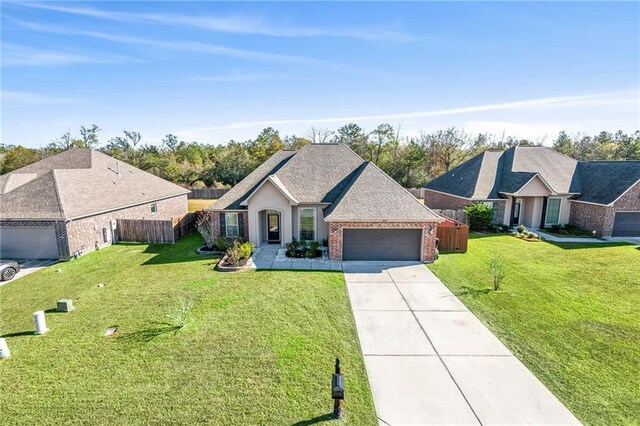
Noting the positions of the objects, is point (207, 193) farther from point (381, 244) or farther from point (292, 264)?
point (381, 244)

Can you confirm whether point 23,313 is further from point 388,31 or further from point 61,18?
point 388,31

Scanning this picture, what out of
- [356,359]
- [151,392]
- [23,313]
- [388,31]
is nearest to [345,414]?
[356,359]

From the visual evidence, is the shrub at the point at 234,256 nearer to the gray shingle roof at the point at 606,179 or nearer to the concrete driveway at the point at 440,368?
the concrete driveway at the point at 440,368

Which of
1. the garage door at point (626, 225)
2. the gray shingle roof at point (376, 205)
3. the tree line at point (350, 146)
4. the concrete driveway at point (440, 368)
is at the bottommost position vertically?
the concrete driveway at point (440, 368)

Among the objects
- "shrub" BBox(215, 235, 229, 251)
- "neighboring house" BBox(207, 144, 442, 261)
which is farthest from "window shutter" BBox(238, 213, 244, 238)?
"shrub" BBox(215, 235, 229, 251)

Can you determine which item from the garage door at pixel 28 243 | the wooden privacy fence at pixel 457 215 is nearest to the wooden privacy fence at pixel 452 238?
the wooden privacy fence at pixel 457 215

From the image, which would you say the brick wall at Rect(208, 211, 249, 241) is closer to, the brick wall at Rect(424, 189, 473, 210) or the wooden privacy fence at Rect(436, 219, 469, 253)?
the wooden privacy fence at Rect(436, 219, 469, 253)
